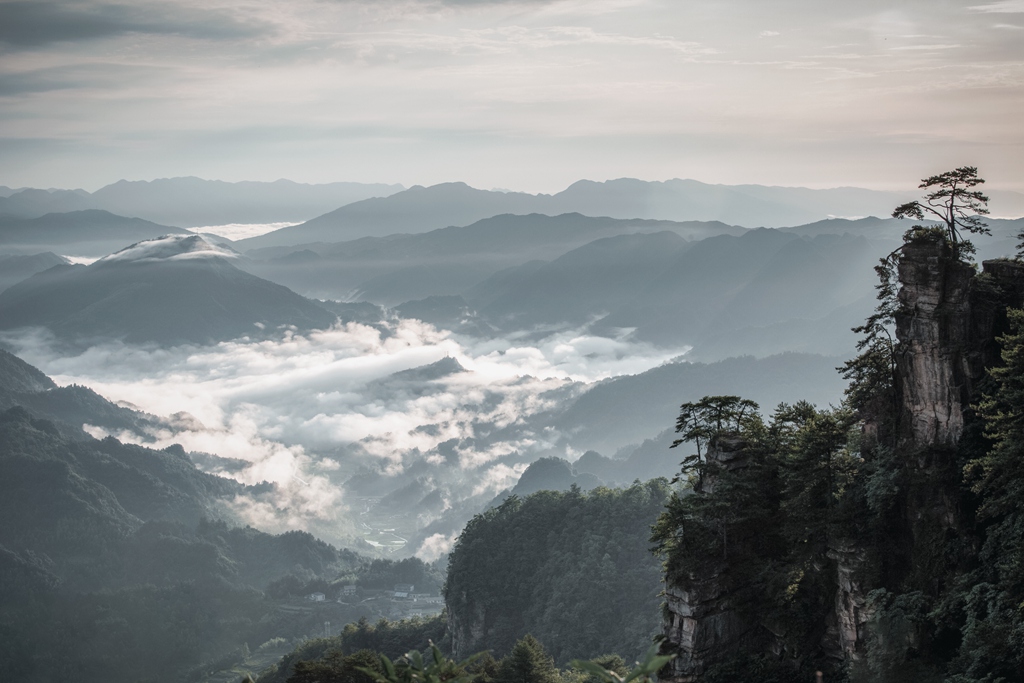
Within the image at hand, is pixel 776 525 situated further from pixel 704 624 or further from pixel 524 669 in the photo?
pixel 524 669

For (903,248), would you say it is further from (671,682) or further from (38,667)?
(38,667)

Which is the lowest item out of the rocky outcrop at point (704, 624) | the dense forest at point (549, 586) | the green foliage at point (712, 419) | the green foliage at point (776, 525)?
the dense forest at point (549, 586)

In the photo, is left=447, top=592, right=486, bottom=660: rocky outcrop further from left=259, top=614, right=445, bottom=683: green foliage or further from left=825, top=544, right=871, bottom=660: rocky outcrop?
left=825, top=544, right=871, bottom=660: rocky outcrop

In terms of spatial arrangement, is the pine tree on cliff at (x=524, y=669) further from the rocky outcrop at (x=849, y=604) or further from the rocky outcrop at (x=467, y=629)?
the rocky outcrop at (x=467, y=629)

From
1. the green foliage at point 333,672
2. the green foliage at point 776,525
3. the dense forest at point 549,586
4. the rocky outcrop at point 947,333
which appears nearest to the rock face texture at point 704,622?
the green foliage at point 776,525

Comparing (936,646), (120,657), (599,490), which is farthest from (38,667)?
(936,646)

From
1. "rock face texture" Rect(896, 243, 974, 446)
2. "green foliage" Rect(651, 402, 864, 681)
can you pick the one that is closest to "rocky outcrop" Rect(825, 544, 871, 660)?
"green foliage" Rect(651, 402, 864, 681)

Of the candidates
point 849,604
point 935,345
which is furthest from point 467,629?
point 935,345
